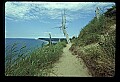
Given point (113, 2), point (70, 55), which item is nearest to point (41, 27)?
point (70, 55)

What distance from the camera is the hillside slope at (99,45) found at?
7.36ft

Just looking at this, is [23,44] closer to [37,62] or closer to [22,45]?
[22,45]

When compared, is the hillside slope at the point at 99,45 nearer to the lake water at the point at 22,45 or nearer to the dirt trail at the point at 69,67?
the dirt trail at the point at 69,67

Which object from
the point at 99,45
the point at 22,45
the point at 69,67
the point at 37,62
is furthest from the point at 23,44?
the point at 99,45

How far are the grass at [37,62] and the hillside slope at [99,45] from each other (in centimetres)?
19

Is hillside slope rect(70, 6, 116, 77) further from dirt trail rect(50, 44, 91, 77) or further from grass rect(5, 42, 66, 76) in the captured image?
grass rect(5, 42, 66, 76)

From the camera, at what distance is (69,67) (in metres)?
2.30

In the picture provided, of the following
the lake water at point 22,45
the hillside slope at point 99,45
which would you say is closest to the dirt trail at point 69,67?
the hillside slope at point 99,45

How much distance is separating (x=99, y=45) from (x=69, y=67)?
378 mm

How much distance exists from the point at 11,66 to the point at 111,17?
110cm

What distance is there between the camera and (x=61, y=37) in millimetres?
2375
